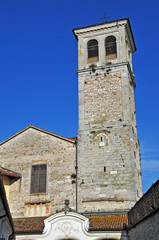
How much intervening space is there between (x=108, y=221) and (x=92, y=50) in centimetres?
1492

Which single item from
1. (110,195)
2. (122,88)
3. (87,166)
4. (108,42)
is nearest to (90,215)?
(110,195)

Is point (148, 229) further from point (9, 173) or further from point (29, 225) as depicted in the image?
point (9, 173)

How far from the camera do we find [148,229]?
41.3 feet

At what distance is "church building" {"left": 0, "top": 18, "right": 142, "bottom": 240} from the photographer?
19688 millimetres

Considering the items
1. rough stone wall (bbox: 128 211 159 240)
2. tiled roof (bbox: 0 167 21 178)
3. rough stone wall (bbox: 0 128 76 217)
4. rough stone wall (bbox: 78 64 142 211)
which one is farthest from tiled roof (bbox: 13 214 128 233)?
tiled roof (bbox: 0 167 21 178)

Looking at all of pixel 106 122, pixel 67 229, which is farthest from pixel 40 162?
pixel 67 229

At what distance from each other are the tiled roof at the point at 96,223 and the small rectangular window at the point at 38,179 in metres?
2.31

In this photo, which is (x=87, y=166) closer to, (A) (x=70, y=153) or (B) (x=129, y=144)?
(A) (x=70, y=153)

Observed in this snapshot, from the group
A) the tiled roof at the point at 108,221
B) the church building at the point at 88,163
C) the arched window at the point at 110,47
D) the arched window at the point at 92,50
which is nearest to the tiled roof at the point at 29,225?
the church building at the point at 88,163

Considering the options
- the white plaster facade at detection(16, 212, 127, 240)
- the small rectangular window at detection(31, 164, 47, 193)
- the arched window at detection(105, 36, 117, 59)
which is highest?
the arched window at detection(105, 36, 117, 59)

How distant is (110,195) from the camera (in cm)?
2169

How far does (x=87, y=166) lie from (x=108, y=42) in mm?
11381

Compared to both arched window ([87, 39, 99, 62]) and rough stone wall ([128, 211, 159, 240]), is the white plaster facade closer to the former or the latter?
rough stone wall ([128, 211, 159, 240])

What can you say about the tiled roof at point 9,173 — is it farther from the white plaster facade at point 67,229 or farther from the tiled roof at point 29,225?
the white plaster facade at point 67,229
